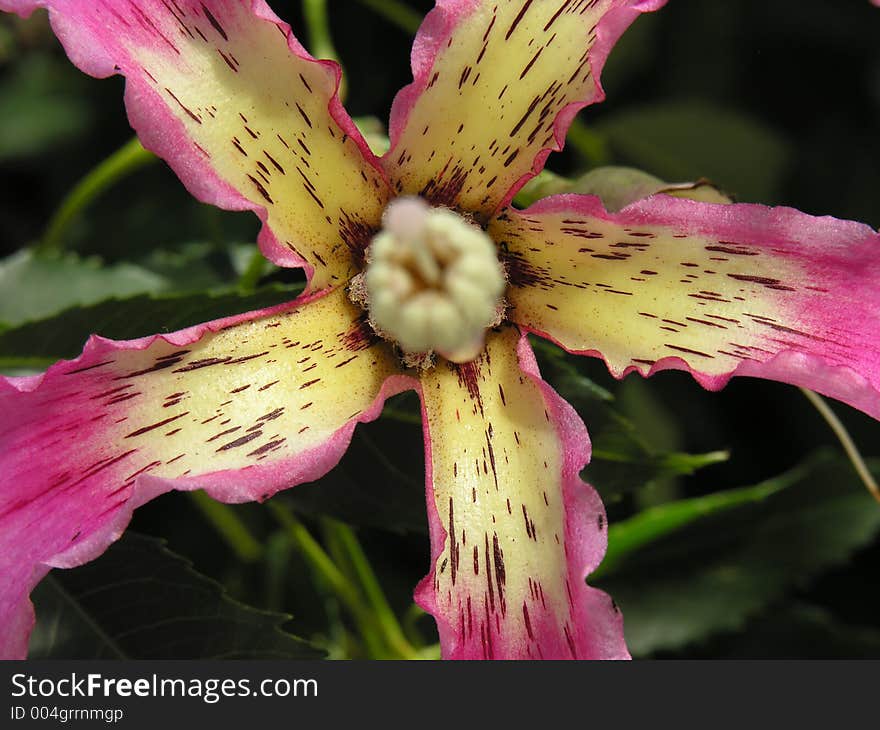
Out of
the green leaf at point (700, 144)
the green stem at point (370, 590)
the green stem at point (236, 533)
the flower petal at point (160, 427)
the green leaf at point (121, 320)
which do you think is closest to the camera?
the flower petal at point (160, 427)

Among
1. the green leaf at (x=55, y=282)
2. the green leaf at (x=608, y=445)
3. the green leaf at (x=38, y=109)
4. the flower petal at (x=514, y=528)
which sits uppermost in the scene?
the green leaf at (x=38, y=109)

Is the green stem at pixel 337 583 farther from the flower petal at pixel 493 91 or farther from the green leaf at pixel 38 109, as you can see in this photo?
the green leaf at pixel 38 109

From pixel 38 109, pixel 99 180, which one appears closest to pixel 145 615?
pixel 99 180

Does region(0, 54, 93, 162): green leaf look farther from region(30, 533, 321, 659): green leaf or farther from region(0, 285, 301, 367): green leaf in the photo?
region(30, 533, 321, 659): green leaf

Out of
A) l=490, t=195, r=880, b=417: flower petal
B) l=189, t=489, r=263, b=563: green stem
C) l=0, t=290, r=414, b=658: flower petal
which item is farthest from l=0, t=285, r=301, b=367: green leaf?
l=189, t=489, r=263, b=563: green stem

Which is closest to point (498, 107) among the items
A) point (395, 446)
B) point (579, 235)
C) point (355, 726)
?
point (579, 235)

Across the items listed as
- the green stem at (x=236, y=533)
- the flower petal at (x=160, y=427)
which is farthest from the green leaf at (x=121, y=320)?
the green stem at (x=236, y=533)

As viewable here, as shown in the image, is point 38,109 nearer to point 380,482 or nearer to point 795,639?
point 380,482
